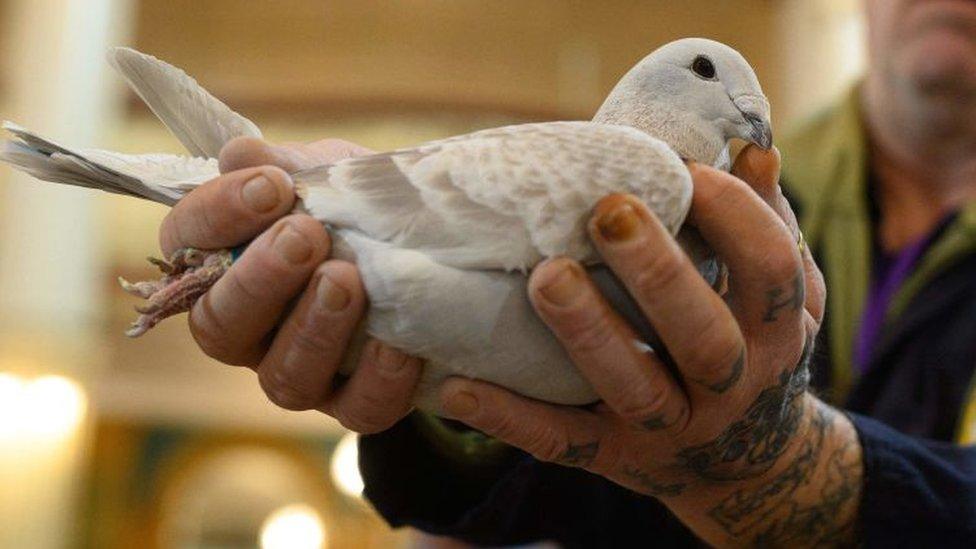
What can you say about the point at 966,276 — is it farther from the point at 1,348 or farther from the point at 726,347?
the point at 1,348

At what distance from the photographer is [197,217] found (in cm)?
64

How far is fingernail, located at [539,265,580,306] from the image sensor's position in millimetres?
602

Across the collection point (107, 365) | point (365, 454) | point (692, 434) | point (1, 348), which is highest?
point (692, 434)

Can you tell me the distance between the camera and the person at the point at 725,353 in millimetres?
627

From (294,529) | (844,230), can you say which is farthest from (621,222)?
(294,529)

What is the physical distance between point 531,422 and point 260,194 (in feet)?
0.66

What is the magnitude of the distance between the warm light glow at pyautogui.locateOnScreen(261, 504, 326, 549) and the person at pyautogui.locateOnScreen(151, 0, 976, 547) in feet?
13.9

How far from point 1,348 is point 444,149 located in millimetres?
2949

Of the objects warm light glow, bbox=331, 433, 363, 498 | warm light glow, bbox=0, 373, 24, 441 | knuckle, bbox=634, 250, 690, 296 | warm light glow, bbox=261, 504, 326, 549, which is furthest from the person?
warm light glow, bbox=261, 504, 326, 549

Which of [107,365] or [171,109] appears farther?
[107,365]

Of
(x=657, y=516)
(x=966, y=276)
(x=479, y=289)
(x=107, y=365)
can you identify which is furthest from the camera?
(x=107, y=365)

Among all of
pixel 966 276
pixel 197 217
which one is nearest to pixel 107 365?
pixel 966 276

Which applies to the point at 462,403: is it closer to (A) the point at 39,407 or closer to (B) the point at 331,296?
(B) the point at 331,296

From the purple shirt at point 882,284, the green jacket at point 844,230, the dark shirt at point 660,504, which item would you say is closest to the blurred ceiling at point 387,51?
the green jacket at point 844,230
